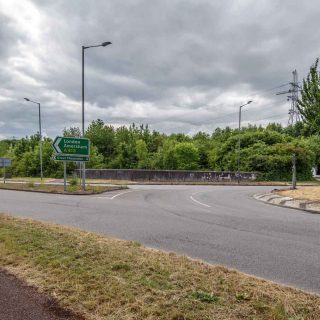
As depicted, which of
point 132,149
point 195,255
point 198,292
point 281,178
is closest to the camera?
point 198,292

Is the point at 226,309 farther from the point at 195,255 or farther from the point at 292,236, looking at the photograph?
the point at 292,236

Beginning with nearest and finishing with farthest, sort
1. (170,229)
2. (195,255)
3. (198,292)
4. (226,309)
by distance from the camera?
(226,309)
(198,292)
(195,255)
(170,229)

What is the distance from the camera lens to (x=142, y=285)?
15.9 ft

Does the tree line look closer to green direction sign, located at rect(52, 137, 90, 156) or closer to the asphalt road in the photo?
green direction sign, located at rect(52, 137, 90, 156)

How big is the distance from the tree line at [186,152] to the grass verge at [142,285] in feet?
95.6

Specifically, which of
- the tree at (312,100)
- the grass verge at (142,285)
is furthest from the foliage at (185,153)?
the grass verge at (142,285)

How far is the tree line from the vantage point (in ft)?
173

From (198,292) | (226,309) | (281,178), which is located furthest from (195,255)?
(281,178)

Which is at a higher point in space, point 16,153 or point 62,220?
point 16,153

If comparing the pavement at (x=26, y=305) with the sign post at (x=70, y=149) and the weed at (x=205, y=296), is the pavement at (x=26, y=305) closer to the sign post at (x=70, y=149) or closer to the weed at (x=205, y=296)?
the weed at (x=205, y=296)

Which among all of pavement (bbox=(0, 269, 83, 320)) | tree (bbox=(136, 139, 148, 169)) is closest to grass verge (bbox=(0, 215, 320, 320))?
pavement (bbox=(0, 269, 83, 320))

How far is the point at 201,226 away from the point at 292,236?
93.3 inches

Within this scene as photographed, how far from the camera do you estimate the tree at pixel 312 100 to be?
17703mm

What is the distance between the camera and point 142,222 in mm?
10992
